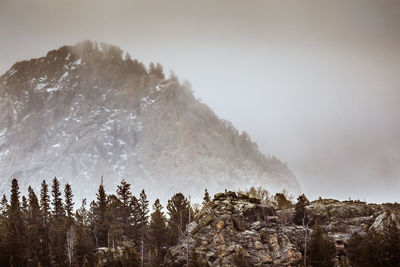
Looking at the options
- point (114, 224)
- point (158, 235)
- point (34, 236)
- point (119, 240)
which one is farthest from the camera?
point (114, 224)

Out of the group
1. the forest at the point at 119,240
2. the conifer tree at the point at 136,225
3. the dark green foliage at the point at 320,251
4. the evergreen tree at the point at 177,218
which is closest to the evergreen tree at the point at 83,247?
the forest at the point at 119,240

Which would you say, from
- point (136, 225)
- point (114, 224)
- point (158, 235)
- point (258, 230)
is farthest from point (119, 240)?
point (258, 230)

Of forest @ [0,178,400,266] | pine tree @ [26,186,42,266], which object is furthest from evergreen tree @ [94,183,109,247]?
pine tree @ [26,186,42,266]

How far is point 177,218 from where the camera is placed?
133875 mm

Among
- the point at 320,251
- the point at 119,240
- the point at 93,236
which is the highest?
the point at 93,236

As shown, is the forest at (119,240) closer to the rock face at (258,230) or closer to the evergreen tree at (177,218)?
the evergreen tree at (177,218)

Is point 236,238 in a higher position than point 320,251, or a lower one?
higher

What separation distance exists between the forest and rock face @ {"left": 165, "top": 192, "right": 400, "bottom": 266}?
2041 mm

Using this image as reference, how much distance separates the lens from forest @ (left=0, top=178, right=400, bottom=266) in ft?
330

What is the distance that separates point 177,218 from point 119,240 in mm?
17034

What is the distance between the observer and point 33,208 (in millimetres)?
140875

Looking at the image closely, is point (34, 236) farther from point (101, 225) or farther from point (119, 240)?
point (119, 240)

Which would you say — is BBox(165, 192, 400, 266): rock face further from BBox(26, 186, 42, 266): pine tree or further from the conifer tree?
BBox(26, 186, 42, 266): pine tree

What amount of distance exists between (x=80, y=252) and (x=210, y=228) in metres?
28.8
